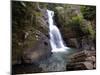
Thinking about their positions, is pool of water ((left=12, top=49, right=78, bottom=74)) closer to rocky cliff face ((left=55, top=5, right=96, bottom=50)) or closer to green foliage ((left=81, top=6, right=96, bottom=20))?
rocky cliff face ((left=55, top=5, right=96, bottom=50))

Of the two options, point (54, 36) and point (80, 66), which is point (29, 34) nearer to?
point (54, 36)

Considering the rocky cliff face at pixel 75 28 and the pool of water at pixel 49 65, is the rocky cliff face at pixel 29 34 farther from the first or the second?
the rocky cliff face at pixel 75 28

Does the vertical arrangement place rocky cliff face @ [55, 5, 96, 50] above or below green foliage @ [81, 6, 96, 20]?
below

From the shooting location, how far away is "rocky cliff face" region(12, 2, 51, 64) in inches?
93.4

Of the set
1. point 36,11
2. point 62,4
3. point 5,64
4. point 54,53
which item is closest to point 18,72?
point 5,64

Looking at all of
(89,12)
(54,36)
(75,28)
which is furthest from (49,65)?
(89,12)

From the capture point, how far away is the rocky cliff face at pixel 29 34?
2.37 m

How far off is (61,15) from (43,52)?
532 mm

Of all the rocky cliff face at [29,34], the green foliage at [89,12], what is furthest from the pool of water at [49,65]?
the green foliage at [89,12]

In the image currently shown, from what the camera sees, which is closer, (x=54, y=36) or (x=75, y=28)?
(x=54, y=36)

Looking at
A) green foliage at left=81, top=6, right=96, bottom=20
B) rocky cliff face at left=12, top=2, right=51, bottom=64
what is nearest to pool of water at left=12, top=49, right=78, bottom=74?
rocky cliff face at left=12, top=2, right=51, bottom=64

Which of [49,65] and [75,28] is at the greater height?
[75,28]

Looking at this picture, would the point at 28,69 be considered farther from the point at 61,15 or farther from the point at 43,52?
the point at 61,15

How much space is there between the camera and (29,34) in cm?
243
